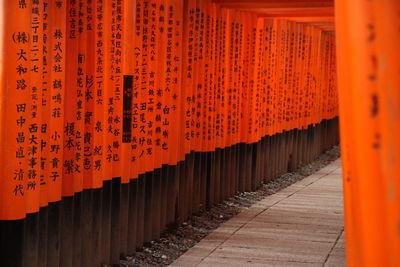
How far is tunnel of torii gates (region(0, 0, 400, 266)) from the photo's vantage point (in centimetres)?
292

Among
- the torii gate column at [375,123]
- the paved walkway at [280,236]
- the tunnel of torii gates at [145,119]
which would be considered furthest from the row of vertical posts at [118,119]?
the torii gate column at [375,123]

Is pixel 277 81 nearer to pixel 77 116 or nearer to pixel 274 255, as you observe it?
pixel 274 255

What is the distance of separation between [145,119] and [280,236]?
8.18 feet

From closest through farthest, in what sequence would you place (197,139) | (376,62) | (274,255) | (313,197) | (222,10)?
1. (376,62)
2. (274,255)
3. (197,139)
4. (222,10)
5. (313,197)

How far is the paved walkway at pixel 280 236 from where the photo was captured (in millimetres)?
8438

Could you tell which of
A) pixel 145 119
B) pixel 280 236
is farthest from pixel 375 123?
pixel 280 236

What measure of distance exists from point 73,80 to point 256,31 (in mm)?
7221

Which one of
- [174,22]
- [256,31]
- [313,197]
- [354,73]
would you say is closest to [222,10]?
[256,31]

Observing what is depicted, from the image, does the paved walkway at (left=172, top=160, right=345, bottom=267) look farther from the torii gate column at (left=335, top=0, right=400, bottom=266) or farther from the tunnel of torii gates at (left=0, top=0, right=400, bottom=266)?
the torii gate column at (left=335, top=0, right=400, bottom=266)

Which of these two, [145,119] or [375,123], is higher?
[145,119]

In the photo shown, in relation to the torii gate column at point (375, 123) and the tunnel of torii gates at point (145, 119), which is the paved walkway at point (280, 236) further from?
the torii gate column at point (375, 123)

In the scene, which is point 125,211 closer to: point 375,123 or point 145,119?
point 145,119

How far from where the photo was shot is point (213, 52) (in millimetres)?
11375

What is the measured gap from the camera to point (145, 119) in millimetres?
8586
